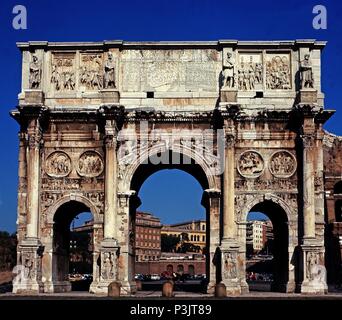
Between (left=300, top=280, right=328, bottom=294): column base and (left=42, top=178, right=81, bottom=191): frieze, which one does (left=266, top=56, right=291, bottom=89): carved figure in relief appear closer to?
(left=300, top=280, right=328, bottom=294): column base

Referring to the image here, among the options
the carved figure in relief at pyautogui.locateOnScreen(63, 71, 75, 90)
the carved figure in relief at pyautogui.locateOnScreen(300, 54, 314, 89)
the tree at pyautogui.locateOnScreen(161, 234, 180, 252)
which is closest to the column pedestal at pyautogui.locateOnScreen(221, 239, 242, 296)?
the carved figure in relief at pyautogui.locateOnScreen(300, 54, 314, 89)

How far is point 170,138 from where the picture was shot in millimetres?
29828

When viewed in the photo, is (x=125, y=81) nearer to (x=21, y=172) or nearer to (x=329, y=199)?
(x=21, y=172)

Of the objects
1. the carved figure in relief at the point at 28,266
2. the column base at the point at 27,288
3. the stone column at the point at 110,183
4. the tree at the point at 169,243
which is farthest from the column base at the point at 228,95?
the tree at the point at 169,243

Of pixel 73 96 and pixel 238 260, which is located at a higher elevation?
pixel 73 96

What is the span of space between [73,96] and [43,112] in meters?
1.42

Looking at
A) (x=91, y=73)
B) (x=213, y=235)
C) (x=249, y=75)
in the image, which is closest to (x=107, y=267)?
(x=213, y=235)

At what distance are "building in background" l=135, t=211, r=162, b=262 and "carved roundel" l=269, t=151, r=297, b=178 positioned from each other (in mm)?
79811

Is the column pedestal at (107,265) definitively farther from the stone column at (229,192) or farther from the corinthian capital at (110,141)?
the stone column at (229,192)

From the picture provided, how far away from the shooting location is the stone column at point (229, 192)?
28.8m

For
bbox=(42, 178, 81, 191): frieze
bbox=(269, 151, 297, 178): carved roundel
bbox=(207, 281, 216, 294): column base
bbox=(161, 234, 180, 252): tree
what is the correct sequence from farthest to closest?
bbox=(161, 234, 180, 252): tree < bbox=(42, 178, 81, 191): frieze < bbox=(269, 151, 297, 178): carved roundel < bbox=(207, 281, 216, 294): column base

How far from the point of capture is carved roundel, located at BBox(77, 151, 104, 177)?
29922 millimetres

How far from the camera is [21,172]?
29.8 meters
